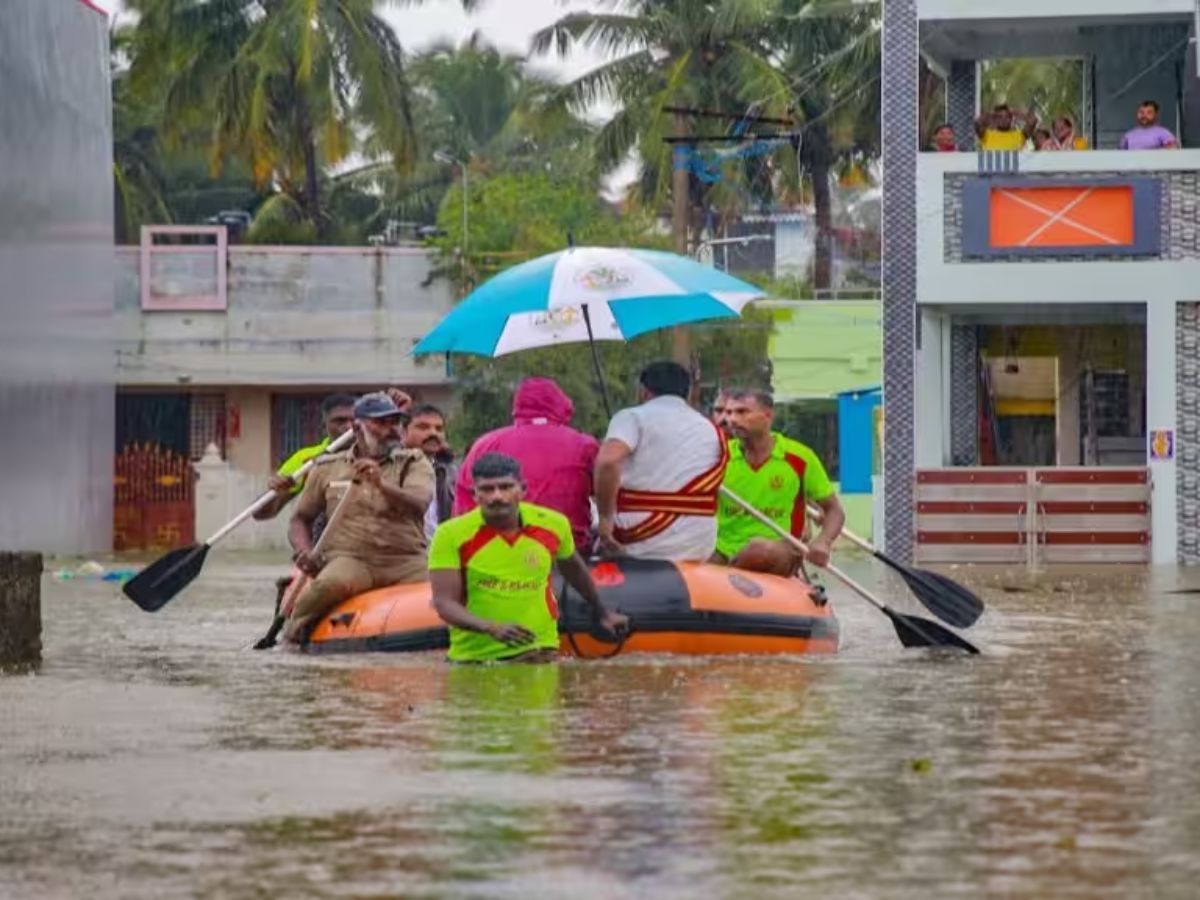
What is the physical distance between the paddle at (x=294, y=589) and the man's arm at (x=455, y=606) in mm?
2071

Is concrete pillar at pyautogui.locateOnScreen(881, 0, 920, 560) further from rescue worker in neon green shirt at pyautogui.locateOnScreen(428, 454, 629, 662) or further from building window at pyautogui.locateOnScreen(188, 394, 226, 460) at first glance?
building window at pyautogui.locateOnScreen(188, 394, 226, 460)

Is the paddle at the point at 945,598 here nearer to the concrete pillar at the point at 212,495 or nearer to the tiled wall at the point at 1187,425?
the tiled wall at the point at 1187,425

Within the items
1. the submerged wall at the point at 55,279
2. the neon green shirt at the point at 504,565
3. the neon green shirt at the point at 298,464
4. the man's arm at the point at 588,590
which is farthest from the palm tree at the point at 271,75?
the neon green shirt at the point at 504,565

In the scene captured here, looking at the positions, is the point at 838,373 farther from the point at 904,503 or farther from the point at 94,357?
the point at 904,503

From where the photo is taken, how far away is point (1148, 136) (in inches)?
1294

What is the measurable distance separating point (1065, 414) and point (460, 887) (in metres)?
28.8

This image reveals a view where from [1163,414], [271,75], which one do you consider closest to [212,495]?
[271,75]

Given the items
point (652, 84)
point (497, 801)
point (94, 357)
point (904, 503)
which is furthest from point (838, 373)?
point (497, 801)

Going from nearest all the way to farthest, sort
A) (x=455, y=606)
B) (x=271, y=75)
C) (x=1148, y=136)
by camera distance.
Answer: (x=455, y=606)
(x=1148, y=136)
(x=271, y=75)

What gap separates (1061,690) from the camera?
13.6 metres

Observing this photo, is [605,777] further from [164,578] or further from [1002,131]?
[1002,131]

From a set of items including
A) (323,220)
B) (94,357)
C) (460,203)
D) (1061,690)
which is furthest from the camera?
(323,220)

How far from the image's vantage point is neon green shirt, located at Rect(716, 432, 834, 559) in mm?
17062

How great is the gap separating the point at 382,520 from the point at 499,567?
222 centimetres
